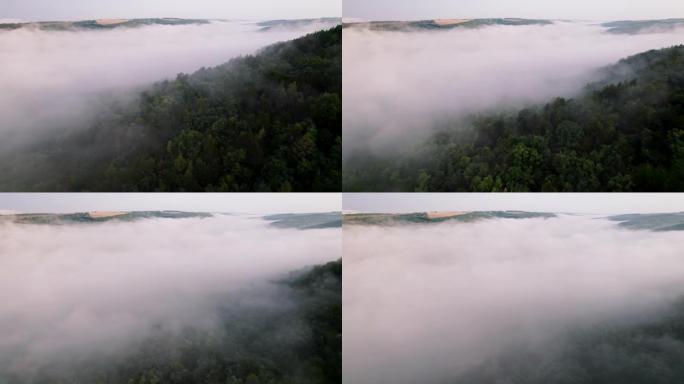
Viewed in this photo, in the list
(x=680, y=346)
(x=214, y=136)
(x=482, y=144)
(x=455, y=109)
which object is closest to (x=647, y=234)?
(x=680, y=346)

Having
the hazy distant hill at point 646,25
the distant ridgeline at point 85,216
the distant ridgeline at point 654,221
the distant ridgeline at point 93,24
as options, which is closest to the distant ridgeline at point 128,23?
the distant ridgeline at point 93,24

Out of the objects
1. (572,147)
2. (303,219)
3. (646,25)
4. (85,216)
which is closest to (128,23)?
(85,216)

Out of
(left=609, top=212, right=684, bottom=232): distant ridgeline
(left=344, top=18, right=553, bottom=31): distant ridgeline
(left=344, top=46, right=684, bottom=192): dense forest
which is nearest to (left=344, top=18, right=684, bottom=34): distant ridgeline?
(left=344, top=18, right=553, bottom=31): distant ridgeline

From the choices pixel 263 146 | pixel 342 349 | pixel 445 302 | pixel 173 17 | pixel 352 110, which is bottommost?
pixel 342 349

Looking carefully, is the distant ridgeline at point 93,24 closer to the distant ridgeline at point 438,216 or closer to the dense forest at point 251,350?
the distant ridgeline at point 438,216

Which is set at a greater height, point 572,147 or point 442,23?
point 442,23

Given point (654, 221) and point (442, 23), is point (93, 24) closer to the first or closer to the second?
point (442, 23)

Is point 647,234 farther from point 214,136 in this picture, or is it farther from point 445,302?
point 214,136
